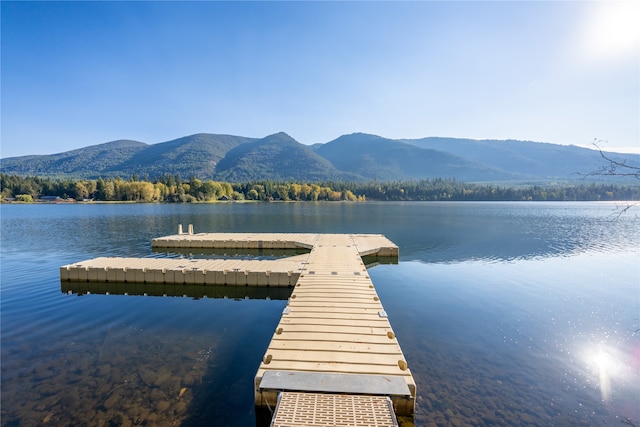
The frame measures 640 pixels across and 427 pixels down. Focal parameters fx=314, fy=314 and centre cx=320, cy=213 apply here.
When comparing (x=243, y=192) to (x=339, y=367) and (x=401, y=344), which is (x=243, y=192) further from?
(x=339, y=367)

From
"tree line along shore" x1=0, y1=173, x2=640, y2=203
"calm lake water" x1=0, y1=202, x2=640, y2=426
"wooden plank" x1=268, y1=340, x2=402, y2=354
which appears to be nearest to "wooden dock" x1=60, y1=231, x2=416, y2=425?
"wooden plank" x1=268, y1=340, x2=402, y2=354

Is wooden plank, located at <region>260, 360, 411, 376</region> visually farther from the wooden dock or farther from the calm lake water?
the calm lake water

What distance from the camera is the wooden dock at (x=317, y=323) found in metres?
5.82

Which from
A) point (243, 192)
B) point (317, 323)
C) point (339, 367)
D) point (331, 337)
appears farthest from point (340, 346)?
point (243, 192)

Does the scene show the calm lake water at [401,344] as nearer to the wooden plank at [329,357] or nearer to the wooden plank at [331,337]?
the wooden plank at [329,357]

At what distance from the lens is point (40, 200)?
12062cm

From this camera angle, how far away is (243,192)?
460 ft

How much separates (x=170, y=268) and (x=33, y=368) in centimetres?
812

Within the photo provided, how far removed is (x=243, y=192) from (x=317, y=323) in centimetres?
13652

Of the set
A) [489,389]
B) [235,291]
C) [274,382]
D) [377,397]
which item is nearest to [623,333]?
[489,389]

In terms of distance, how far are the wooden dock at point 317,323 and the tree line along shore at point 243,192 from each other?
112479 mm

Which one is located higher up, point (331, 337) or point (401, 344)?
point (331, 337)

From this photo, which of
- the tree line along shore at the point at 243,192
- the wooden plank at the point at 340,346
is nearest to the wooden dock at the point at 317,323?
the wooden plank at the point at 340,346

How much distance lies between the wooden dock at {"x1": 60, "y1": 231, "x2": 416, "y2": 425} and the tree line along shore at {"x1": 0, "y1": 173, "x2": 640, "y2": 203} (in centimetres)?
11248
